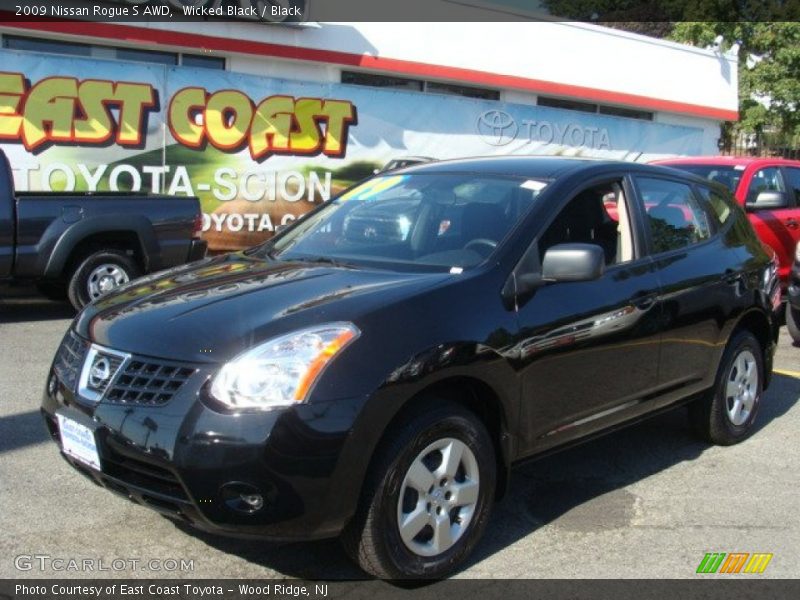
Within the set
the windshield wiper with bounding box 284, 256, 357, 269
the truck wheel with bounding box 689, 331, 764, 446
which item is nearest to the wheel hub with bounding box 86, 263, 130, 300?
the windshield wiper with bounding box 284, 256, 357, 269

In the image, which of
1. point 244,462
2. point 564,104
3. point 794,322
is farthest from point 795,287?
point 564,104

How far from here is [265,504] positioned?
124 inches

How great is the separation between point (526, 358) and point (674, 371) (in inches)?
53.8

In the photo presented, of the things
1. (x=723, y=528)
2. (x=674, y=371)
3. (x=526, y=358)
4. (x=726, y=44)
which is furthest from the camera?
(x=726, y=44)

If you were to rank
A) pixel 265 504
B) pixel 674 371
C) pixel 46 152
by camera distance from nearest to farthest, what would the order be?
pixel 265 504 → pixel 674 371 → pixel 46 152

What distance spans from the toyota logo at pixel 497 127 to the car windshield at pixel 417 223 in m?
13.1

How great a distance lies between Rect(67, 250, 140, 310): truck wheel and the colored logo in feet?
23.4

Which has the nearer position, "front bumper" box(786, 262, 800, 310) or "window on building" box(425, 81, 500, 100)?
"front bumper" box(786, 262, 800, 310)

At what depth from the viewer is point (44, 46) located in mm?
15047

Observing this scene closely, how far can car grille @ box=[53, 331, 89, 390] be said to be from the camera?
3662 millimetres

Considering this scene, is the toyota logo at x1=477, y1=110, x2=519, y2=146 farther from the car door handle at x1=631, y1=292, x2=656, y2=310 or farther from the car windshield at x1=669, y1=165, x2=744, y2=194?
the car door handle at x1=631, y1=292, x2=656, y2=310

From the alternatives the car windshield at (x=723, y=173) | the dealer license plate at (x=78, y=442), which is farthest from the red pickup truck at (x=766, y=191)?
the dealer license plate at (x=78, y=442)

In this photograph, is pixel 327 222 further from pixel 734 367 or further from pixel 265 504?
pixel 734 367

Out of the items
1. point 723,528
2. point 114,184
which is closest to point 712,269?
point 723,528
